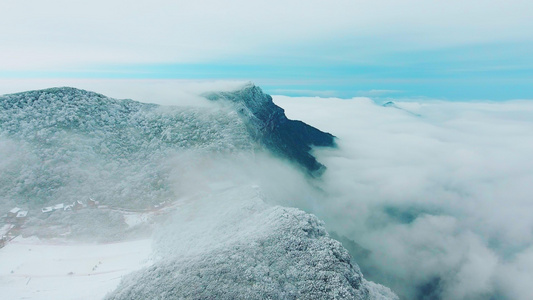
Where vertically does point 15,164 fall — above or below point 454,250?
above

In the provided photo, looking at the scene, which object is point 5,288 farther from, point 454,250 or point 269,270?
point 454,250

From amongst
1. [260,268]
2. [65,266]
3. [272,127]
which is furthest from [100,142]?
[272,127]

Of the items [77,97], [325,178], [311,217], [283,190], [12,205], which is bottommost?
[325,178]

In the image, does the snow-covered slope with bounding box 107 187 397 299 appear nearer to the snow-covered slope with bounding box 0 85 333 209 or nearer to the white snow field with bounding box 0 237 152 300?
the white snow field with bounding box 0 237 152 300

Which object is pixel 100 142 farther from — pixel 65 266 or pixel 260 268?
pixel 260 268

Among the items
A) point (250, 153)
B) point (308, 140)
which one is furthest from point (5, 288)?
point (308, 140)

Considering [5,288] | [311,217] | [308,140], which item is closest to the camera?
[5,288]

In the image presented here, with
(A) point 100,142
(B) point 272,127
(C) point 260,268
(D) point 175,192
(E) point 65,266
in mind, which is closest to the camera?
(C) point 260,268

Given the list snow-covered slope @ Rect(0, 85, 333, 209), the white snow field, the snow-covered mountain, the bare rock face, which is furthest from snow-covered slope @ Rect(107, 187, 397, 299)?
the bare rock face
